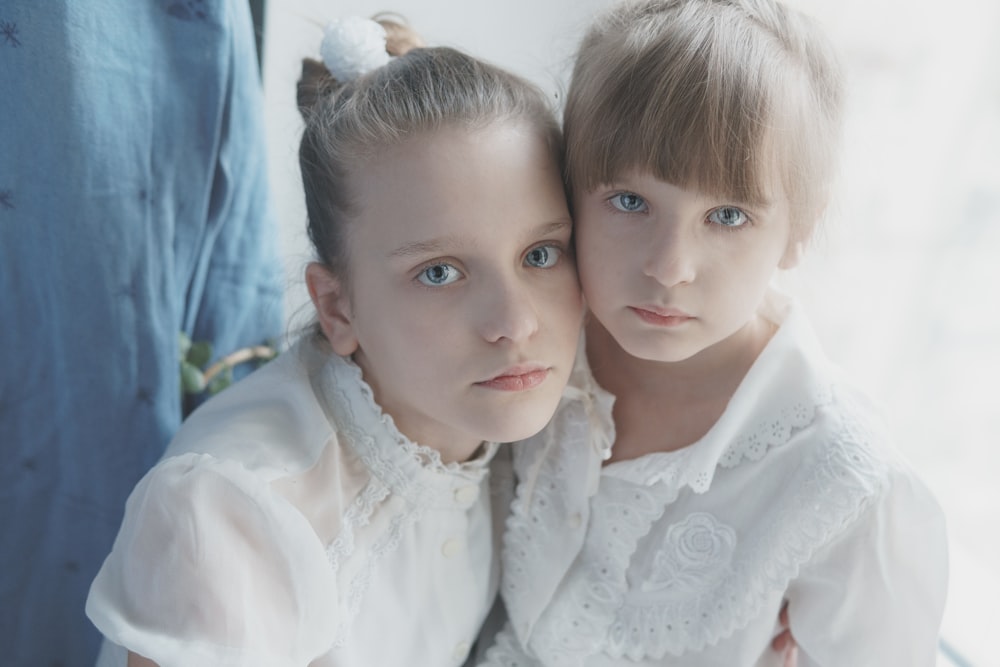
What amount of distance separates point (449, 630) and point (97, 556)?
413mm

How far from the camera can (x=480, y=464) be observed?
0.95m

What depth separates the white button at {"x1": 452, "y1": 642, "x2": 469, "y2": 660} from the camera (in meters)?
0.95

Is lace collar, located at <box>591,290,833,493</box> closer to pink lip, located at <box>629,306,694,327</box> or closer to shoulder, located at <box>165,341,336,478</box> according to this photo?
pink lip, located at <box>629,306,694,327</box>

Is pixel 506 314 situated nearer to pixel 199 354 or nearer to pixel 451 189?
pixel 451 189

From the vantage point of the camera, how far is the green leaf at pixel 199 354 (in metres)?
1.05

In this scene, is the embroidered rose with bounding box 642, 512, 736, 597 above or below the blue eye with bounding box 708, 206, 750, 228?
below

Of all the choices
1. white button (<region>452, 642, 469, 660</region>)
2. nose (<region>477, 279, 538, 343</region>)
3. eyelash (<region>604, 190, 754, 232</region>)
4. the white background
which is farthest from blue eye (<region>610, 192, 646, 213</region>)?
white button (<region>452, 642, 469, 660</region>)

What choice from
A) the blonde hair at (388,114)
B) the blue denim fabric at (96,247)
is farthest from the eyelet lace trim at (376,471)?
the blue denim fabric at (96,247)

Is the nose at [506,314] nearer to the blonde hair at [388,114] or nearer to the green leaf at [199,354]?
the blonde hair at [388,114]

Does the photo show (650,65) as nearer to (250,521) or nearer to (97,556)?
(250,521)

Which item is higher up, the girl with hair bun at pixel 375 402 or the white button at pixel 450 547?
the girl with hair bun at pixel 375 402

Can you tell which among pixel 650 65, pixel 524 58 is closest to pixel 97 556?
pixel 650 65

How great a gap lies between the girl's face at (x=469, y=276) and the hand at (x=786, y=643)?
34 cm

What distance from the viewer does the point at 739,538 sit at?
88 centimetres
